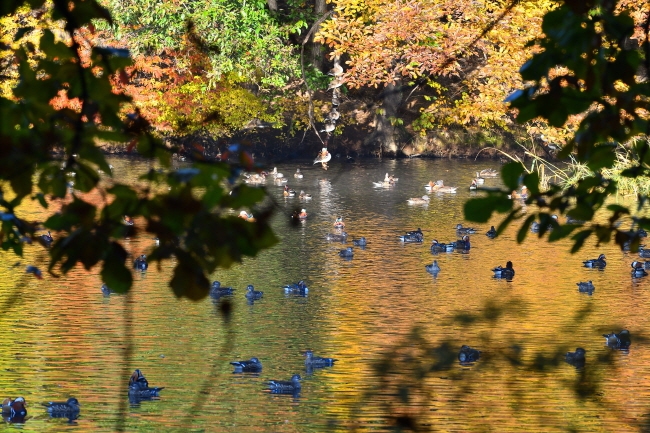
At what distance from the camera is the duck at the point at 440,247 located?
18.4 meters

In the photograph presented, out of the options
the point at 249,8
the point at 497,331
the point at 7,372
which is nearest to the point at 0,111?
the point at 7,372

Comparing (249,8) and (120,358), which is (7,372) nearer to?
(120,358)

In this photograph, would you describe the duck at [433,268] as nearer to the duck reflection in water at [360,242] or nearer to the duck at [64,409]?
the duck reflection in water at [360,242]

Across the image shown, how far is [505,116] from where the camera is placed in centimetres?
3562

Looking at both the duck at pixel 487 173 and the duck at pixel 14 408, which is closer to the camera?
the duck at pixel 14 408

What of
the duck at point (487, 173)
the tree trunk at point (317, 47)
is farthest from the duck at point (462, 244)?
the tree trunk at point (317, 47)

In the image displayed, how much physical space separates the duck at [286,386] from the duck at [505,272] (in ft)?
20.7

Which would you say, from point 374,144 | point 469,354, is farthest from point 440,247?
point 374,144

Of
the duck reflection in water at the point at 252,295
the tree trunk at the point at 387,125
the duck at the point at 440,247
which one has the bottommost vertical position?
the duck reflection in water at the point at 252,295

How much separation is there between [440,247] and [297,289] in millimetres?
4340

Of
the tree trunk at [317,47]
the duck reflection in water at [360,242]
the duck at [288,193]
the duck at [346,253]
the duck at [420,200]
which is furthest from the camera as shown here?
the tree trunk at [317,47]

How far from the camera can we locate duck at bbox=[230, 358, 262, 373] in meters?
11.0

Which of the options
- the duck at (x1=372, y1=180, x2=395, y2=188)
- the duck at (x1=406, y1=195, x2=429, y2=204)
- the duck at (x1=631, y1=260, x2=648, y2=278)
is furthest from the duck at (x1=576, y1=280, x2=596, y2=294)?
the duck at (x1=372, y1=180, x2=395, y2=188)

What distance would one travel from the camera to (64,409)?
30.8 ft
